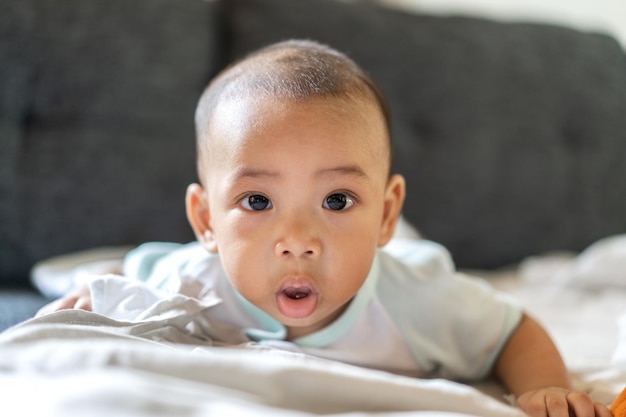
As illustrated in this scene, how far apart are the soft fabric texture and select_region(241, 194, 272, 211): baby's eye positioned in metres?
0.17

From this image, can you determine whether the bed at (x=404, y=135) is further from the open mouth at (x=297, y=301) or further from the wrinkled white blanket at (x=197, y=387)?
the wrinkled white blanket at (x=197, y=387)

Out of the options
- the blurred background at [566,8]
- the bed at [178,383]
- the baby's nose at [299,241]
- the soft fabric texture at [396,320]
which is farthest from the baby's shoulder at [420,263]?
the blurred background at [566,8]

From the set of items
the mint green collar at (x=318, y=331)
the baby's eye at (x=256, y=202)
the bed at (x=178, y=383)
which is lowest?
the mint green collar at (x=318, y=331)

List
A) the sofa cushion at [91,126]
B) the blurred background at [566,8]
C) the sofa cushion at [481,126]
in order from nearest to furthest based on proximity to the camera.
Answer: the sofa cushion at [91,126] < the sofa cushion at [481,126] < the blurred background at [566,8]

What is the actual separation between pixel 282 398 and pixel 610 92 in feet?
5.20

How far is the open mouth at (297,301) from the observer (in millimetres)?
898

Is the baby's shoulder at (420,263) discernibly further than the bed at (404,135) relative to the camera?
No

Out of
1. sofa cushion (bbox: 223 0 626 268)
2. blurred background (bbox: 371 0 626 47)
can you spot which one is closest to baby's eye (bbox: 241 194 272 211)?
sofa cushion (bbox: 223 0 626 268)

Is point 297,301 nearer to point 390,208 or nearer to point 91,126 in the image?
point 390,208

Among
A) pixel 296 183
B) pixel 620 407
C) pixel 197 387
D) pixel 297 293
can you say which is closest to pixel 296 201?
pixel 296 183

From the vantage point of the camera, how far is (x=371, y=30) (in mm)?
1711

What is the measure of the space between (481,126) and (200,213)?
93cm

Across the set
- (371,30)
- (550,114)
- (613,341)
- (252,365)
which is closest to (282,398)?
(252,365)

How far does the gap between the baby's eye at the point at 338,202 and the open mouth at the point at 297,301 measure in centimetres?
12
